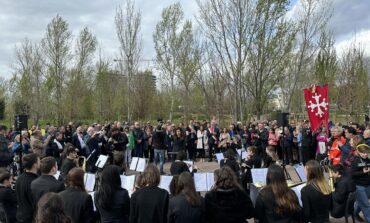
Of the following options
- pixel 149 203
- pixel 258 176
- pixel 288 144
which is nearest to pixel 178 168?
pixel 258 176

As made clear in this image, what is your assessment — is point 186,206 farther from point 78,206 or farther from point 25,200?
point 25,200

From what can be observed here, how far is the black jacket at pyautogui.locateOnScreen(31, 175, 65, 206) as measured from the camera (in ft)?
15.5

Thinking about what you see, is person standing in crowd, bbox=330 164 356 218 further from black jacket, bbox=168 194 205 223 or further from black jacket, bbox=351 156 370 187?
black jacket, bbox=168 194 205 223

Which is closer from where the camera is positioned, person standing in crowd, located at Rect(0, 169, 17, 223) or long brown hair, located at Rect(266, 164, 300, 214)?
long brown hair, located at Rect(266, 164, 300, 214)

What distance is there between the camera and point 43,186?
474 cm

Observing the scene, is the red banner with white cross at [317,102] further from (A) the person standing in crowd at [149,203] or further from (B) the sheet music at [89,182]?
(A) the person standing in crowd at [149,203]

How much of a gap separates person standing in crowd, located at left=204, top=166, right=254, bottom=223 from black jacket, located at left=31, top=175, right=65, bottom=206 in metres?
1.98

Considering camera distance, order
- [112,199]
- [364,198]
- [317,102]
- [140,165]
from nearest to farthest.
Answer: [112,199] → [364,198] → [140,165] → [317,102]

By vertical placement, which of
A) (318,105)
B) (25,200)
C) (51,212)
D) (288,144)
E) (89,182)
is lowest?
(288,144)

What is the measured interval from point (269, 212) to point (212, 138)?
1305 cm

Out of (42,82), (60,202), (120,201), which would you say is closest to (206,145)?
(120,201)

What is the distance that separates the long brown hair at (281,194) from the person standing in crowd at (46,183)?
2.71 m

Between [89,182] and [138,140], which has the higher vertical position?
[138,140]

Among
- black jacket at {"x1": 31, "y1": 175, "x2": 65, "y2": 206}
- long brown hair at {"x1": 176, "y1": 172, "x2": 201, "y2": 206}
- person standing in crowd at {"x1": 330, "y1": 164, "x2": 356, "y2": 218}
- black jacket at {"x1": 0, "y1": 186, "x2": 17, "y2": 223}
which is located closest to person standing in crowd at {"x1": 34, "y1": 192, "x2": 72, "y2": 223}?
long brown hair at {"x1": 176, "y1": 172, "x2": 201, "y2": 206}
